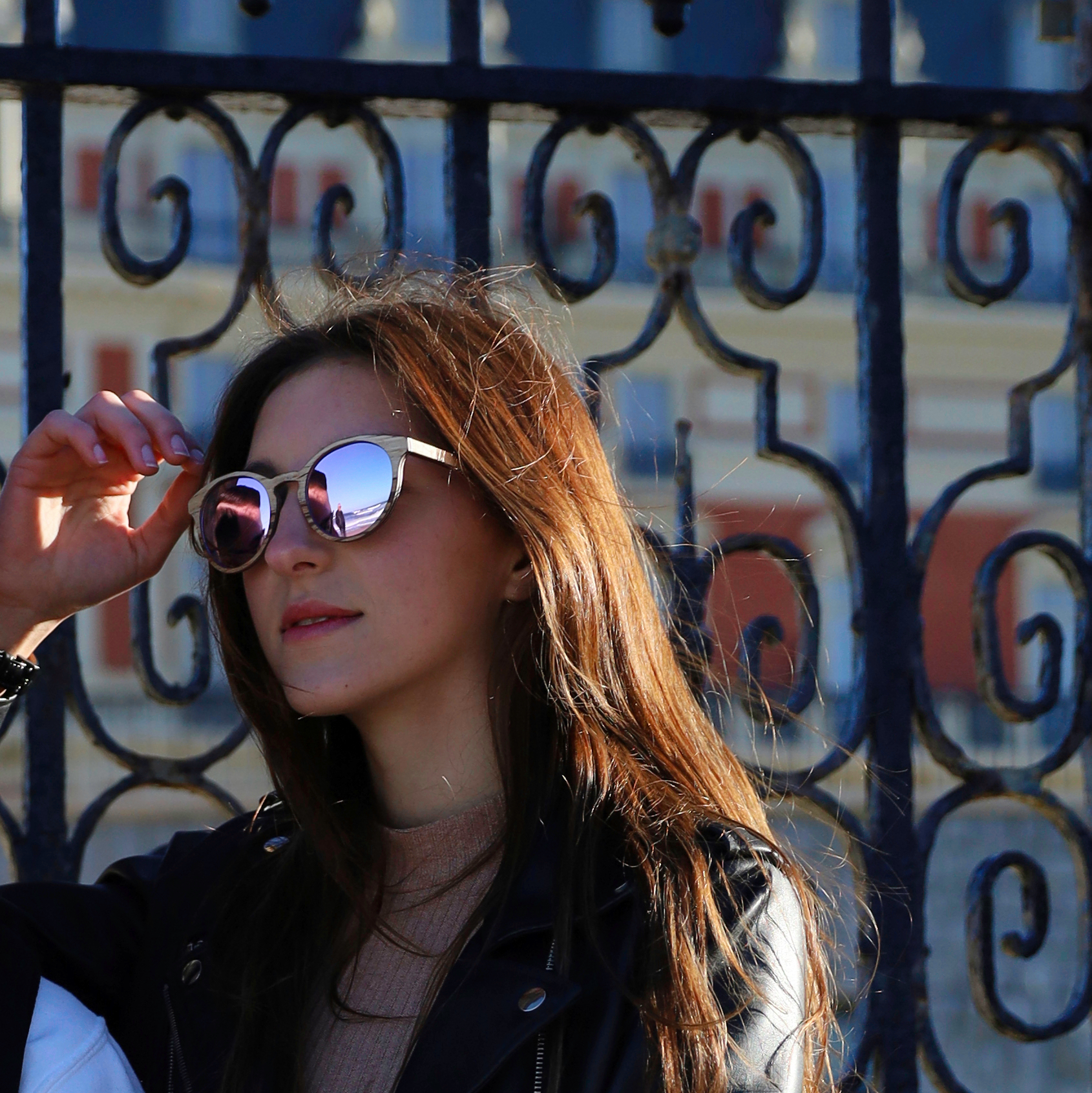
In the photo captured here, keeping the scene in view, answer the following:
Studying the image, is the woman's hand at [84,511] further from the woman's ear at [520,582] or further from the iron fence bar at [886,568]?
the iron fence bar at [886,568]

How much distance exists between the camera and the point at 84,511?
6.62 ft

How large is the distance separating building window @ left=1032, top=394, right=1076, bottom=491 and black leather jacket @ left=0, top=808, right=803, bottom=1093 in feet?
84.5

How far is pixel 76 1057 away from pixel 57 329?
3.00 ft

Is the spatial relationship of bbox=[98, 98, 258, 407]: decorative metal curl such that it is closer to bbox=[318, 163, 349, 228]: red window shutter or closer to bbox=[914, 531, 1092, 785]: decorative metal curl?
bbox=[914, 531, 1092, 785]: decorative metal curl

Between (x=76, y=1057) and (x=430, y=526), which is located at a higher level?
(x=430, y=526)

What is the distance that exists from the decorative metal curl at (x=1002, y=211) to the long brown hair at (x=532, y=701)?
0.56 metres

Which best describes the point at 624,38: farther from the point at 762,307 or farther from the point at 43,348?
the point at 43,348

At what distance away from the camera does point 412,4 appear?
26.3 meters

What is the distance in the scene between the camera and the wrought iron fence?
1.96 meters

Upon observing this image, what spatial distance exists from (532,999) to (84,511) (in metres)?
0.89

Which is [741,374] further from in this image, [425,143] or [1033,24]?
[425,143]

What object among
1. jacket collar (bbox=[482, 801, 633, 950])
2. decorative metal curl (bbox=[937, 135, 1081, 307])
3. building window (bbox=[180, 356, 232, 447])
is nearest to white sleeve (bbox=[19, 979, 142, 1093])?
jacket collar (bbox=[482, 801, 633, 950])

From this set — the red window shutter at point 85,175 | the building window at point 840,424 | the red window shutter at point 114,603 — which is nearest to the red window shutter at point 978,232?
the building window at point 840,424

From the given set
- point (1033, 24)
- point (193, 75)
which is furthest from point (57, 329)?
point (1033, 24)
